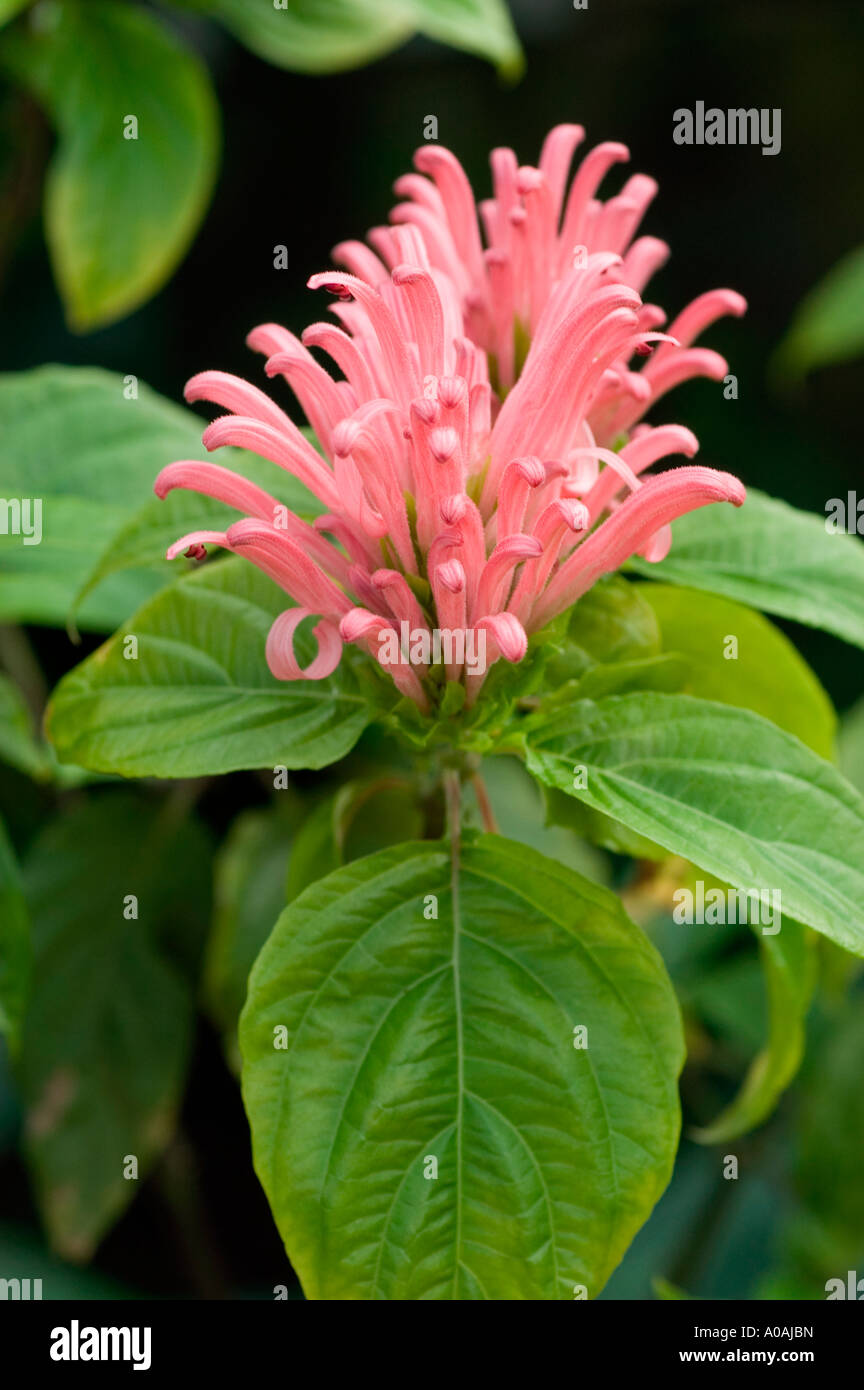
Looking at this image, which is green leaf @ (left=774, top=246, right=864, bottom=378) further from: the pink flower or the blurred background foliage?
the pink flower

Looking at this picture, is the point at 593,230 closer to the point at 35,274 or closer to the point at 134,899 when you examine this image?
the point at 134,899

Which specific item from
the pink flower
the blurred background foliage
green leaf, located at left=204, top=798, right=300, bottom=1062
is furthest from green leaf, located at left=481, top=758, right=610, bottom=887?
the pink flower

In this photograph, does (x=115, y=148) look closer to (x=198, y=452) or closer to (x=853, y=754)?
(x=198, y=452)

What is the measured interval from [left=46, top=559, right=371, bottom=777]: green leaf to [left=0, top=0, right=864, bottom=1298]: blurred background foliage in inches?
3.0

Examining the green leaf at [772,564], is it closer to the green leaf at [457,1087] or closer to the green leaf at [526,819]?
the green leaf at [457,1087]

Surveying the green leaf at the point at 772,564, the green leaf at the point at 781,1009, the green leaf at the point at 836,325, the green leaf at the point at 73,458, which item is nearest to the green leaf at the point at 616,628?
the green leaf at the point at 772,564

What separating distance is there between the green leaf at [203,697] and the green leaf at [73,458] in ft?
0.42

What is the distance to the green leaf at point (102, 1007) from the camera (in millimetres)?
783

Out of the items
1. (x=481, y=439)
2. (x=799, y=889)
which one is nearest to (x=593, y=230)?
(x=481, y=439)

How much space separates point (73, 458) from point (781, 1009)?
46cm

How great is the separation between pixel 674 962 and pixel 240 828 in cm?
42

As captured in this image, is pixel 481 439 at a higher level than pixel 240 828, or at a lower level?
higher

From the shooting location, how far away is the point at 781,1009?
21.8 inches

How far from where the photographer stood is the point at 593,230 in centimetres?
57
